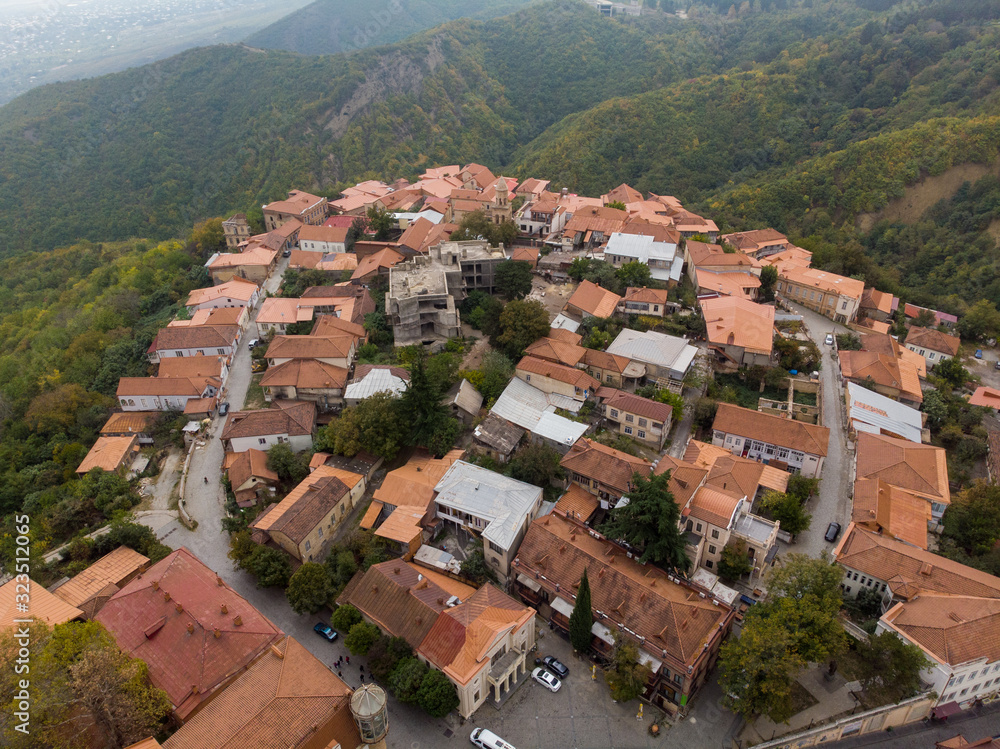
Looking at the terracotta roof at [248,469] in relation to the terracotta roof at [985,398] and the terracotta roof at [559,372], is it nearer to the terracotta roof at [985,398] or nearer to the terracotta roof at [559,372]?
the terracotta roof at [559,372]

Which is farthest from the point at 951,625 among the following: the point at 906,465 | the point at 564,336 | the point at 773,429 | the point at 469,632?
the point at 564,336

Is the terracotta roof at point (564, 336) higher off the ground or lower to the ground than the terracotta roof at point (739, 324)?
higher

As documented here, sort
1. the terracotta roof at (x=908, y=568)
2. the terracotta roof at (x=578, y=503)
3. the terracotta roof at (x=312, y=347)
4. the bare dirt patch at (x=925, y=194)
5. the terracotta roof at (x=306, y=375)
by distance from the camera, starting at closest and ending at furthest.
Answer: the terracotta roof at (x=908, y=568) → the terracotta roof at (x=578, y=503) → the terracotta roof at (x=306, y=375) → the terracotta roof at (x=312, y=347) → the bare dirt patch at (x=925, y=194)

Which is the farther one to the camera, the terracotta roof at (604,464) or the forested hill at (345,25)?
the forested hill at (345,25)

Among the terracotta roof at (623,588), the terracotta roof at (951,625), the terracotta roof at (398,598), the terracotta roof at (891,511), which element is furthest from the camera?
the terracotta roof at (891,511)

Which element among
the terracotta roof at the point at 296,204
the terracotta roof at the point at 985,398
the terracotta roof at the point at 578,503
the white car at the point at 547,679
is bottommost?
the terracotta roof at the point at 985,398

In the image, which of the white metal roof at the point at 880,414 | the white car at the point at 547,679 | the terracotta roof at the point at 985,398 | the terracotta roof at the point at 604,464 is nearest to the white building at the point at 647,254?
the white metal roof at the point at 880,414

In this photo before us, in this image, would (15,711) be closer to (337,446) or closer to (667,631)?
(337,446)
